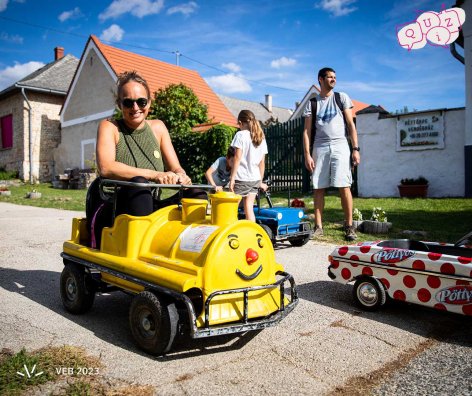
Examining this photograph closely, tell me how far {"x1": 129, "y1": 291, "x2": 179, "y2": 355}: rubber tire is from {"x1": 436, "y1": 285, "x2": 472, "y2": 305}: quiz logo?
1.68 meters

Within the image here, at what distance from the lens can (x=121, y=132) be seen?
3.20 metres

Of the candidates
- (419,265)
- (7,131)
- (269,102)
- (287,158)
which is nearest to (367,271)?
(419,265)

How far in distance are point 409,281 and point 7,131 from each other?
2908 cm

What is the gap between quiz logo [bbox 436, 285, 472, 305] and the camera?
2.58 metres

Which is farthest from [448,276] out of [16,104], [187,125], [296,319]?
[16,104]

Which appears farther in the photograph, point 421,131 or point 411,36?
point 421,131

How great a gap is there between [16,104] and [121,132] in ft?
83.8

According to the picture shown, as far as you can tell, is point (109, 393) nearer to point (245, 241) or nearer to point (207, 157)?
point (245, 241)

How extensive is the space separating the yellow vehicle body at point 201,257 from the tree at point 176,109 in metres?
14.3

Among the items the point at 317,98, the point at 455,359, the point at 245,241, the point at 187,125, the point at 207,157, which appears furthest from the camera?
the point at 187,125

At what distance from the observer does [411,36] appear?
6.99 m

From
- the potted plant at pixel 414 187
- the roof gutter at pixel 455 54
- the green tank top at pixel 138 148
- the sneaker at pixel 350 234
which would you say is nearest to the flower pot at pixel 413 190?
the potted plant at pixel 414 187

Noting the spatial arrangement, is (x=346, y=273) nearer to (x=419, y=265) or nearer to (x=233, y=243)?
(x=419, y=265)

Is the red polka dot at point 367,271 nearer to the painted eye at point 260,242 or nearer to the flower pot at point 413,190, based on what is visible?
the painted eye at point 260,242
